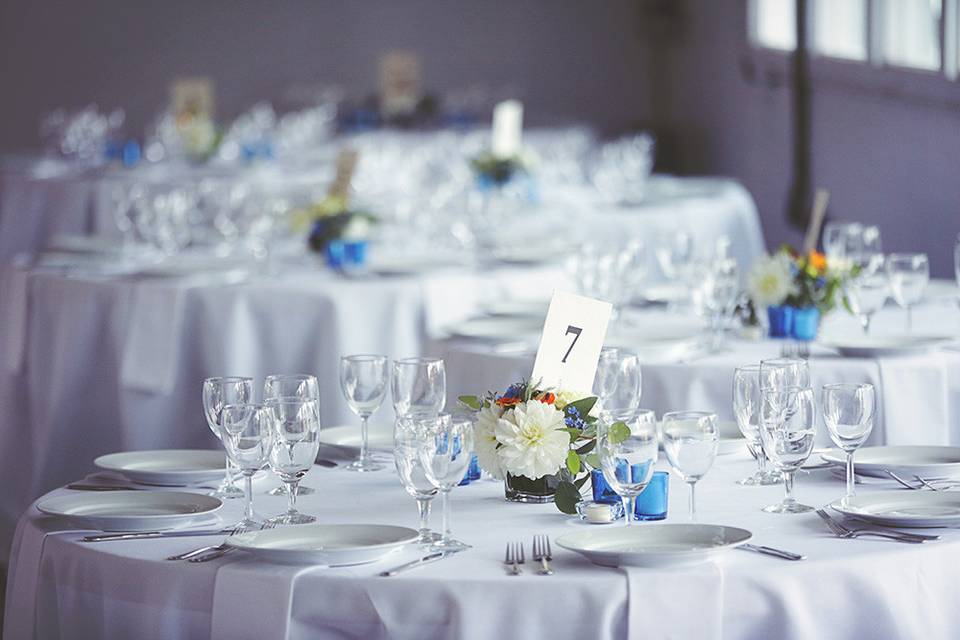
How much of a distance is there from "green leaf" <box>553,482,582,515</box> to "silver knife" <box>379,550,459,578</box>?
279mm

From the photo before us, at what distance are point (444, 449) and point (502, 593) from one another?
25 cm

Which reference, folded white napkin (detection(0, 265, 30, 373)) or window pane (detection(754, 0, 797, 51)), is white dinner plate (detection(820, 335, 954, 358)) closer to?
folded white napkin (detection(0, 265, 30, 373))

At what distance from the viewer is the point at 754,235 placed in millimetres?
7770

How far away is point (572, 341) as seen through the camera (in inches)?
107

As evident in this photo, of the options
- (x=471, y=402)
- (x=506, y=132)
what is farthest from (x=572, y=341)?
(x=506, y=132)

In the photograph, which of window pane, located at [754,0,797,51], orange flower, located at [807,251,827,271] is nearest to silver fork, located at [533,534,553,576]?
orange flower, located at [807,251,827,271]

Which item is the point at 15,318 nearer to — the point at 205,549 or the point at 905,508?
the point at 205,549

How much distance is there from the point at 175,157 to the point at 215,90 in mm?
5020

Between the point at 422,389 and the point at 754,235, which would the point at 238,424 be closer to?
the point at 422,389

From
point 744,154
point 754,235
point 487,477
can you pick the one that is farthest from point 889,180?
point 487,477

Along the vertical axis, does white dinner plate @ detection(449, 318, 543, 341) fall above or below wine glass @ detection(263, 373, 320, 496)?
above

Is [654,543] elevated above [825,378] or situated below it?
below

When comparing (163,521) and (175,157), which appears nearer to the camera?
(163,521)

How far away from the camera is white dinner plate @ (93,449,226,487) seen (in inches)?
110
